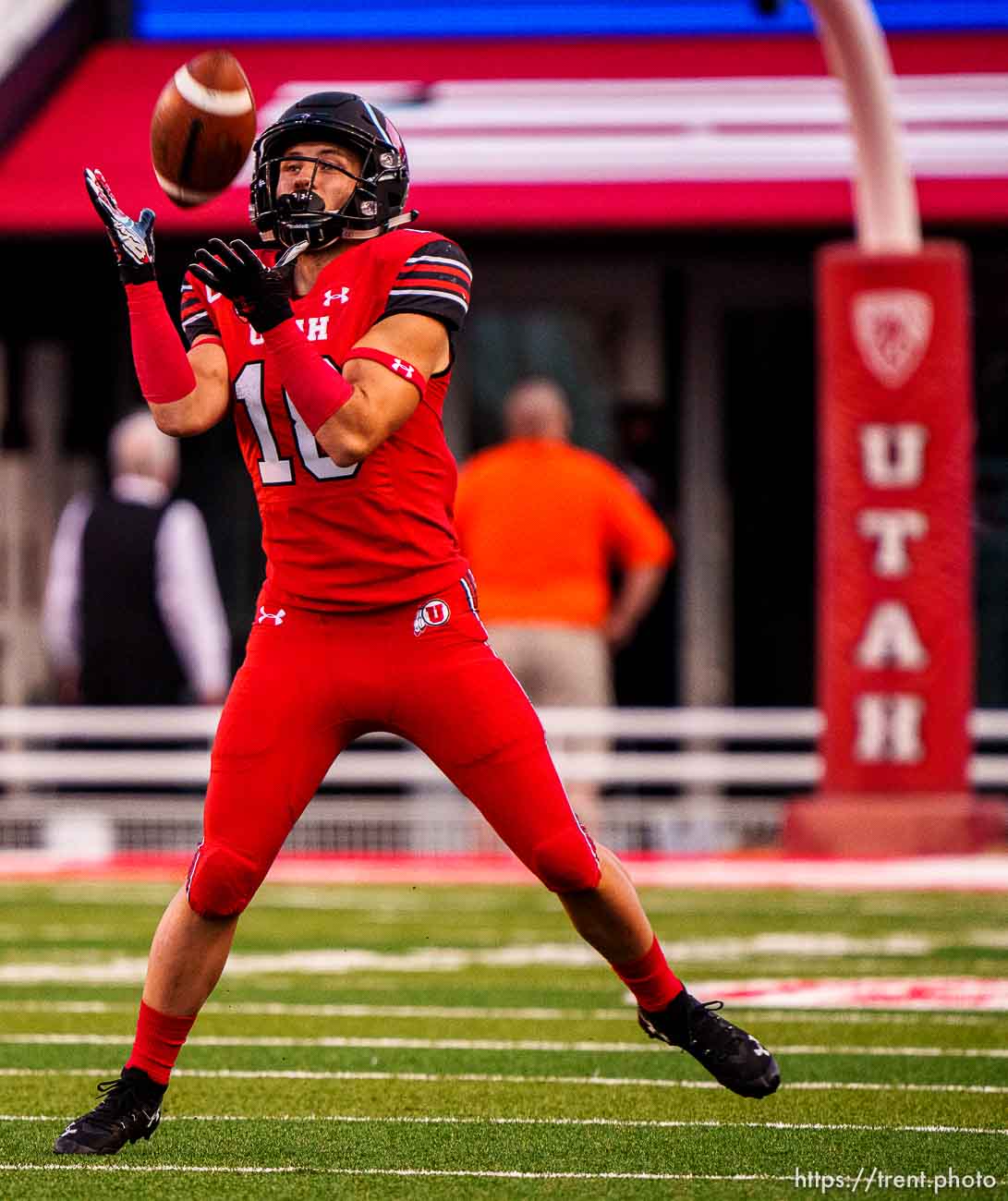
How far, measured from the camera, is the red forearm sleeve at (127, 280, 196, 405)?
480 cm

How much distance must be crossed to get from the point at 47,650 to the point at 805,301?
4250mm

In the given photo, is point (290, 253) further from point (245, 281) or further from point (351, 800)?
point (351, 800)

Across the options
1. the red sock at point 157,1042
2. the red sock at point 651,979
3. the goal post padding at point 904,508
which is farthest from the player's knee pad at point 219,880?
the goal post padding at point 904,508

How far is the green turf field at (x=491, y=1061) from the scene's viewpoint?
184 inches

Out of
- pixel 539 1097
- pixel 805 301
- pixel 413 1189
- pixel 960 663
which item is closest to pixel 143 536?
pixel 960 663

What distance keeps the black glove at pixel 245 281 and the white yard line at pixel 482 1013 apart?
2692 mm

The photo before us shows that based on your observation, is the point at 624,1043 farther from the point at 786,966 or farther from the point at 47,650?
the point at 47,650

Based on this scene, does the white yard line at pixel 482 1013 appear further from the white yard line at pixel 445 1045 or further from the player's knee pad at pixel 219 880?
the player's knee pad at pixel 219 880

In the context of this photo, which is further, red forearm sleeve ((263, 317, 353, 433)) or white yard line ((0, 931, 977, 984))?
white yard line ((0, 931, 977, 984))

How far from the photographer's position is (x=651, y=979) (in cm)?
508

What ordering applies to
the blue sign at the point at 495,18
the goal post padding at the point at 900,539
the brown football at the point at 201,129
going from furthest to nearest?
the blue sign at the point at 495,18 < the goal post padding at the point at 900,539 < the brown football at the point at 201,129

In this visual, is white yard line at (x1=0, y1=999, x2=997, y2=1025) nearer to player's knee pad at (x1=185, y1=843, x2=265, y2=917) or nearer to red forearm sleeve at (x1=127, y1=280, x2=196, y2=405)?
player's knee pad at (x1=185, y1=843, x2=265, y2=917)

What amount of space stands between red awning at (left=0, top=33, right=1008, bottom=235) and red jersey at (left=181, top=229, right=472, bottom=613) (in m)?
7.34

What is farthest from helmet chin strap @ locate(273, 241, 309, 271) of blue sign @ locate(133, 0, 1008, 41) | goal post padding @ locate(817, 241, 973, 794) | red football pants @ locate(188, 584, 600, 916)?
Result: blue sign @ locate(133, 0, 1008, 41)
